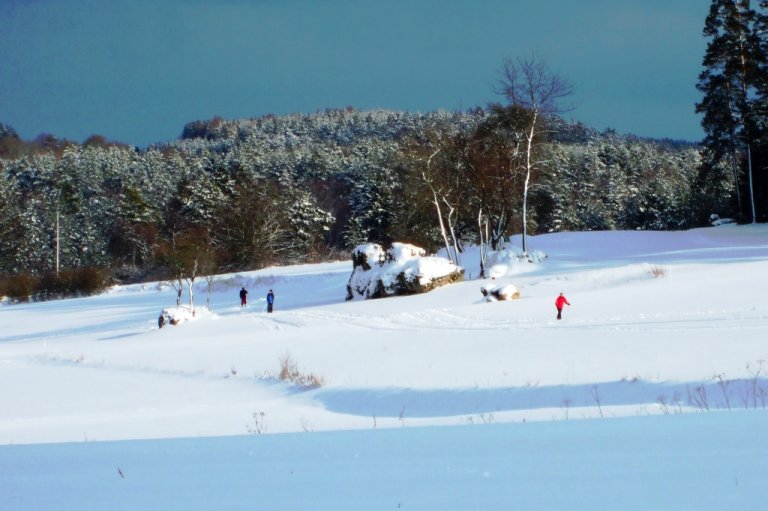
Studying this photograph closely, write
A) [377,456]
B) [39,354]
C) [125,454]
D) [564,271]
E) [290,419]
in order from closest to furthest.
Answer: [377,456], [125,454], [290,419], [39,354], [564,271]

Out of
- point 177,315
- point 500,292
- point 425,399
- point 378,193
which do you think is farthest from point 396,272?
point 378,193

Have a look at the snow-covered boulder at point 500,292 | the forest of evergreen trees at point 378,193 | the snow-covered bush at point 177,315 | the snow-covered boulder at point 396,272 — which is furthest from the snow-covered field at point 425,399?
the forest of evergreen trees at point 378,193

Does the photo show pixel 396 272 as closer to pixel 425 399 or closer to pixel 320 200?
pixel 425 399

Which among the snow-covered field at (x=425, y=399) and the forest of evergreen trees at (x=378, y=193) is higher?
the forest of evergreen trees at (x=378, y=193)

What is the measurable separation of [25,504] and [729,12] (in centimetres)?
4899

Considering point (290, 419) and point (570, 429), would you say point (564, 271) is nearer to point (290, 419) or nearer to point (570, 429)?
point (290, 419)

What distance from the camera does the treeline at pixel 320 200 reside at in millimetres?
42688

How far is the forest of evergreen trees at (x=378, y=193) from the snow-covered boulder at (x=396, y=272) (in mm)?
4349

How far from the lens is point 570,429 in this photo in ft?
16.0

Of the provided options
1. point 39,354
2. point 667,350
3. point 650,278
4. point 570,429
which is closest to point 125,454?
point 570,429

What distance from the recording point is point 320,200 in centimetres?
8544

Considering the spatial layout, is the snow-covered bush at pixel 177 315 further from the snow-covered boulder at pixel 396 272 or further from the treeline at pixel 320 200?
the snow-covered boulder at pixel 396 272

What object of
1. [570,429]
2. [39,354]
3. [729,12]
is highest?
[729,12]

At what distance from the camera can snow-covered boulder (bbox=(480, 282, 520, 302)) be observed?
28.1 meters
